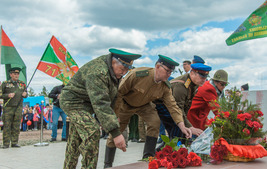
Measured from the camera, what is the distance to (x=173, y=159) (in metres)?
3.18

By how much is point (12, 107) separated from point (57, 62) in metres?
2.06

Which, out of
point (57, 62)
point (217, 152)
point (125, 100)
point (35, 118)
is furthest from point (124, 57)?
point (35, 118)

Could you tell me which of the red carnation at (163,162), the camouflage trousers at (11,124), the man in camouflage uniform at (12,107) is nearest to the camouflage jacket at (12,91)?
the man in camouflage uniform at (12,107)

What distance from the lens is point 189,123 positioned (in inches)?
188

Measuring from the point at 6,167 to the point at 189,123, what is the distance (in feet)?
10.9

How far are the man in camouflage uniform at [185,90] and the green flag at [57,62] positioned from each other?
15.5ft

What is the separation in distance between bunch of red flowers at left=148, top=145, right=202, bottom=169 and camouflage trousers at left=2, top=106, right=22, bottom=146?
5.91m

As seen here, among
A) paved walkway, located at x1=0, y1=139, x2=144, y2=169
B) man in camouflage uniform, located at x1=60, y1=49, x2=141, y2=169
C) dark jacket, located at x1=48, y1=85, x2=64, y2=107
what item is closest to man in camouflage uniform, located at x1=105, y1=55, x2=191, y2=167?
man in camouflage uniform, located at x1=60, y1=49, x2=141, y2=169

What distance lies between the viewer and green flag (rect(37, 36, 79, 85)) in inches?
358

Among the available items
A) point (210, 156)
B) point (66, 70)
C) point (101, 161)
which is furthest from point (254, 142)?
point (66, 70)

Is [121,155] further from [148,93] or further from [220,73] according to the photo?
[220,73]

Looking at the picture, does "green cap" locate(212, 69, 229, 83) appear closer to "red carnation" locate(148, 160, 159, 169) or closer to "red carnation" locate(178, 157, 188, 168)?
"red carnation" locate(178, 157, 188, 168)

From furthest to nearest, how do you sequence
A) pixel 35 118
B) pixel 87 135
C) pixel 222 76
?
pixel 35 118
pixel 222 76
pixel 87 135

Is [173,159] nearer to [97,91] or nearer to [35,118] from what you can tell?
[97,91]
